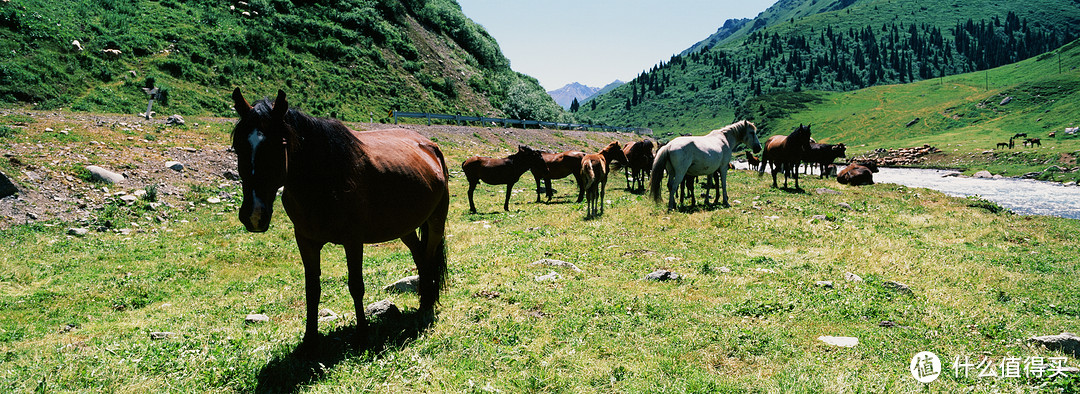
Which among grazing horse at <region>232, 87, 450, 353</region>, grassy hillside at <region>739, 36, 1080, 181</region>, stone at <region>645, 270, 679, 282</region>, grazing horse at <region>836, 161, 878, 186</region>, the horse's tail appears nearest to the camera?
grazing horse at <region>232, 87, 450, 353</region>

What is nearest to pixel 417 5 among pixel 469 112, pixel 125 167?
pixel 469 112

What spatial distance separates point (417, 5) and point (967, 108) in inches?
3941

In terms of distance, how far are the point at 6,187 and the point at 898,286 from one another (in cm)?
2008

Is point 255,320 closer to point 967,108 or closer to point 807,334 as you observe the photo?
point 807,334

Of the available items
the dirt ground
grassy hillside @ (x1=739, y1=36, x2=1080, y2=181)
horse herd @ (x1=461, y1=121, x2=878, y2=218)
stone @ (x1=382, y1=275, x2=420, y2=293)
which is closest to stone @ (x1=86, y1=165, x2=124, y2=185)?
the dirt ground

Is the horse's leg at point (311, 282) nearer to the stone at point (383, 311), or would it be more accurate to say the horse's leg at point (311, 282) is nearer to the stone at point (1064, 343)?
the stone at point (383, 311)

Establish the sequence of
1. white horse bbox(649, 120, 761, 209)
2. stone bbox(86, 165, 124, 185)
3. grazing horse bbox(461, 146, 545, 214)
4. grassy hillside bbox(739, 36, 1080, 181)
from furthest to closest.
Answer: grassy hillside bbox(739, 36, 1080, 181), grazing horse bbox(461, 146, 545, 214), white horse bbox(649, 120, 761, 209), stone bbox(86, 165, 124, 185)

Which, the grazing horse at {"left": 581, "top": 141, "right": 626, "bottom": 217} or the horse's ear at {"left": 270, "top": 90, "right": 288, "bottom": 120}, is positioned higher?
the horse's ear at {"left": 270, "top": 90, "right": 288, "bottom": 120}

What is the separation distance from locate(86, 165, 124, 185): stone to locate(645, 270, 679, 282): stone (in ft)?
53.2

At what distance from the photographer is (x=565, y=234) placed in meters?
13.5

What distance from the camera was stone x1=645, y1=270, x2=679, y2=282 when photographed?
8891mm

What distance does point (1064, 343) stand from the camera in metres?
5.49

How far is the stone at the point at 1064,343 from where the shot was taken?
17.8ft

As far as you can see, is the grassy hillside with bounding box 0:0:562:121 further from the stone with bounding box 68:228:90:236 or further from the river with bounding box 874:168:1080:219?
the river with bounding box 874:168:1080:219
